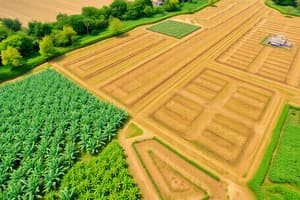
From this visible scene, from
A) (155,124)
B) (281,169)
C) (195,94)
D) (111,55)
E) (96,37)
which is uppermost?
(96,37)

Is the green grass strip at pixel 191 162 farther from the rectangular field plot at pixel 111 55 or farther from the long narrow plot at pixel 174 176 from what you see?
the rectangular field plot at pixel 111 55

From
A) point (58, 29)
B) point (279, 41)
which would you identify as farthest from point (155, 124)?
point (279, 41)

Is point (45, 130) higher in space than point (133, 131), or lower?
higher

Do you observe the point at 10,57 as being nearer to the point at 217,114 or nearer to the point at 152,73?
the point at 152,73

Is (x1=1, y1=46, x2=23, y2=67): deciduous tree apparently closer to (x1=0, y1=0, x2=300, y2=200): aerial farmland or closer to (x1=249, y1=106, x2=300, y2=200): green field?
(x1=0, y1=0, x2=300, y2=200): aerial farmland

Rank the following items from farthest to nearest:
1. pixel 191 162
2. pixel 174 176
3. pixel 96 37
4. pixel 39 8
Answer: pixel 39 8, pixel 96 37, pixel 191 162, pixel 174 176

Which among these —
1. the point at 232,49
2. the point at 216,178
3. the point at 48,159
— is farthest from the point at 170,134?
the point at 232,49

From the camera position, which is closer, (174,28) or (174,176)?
(174,176)
